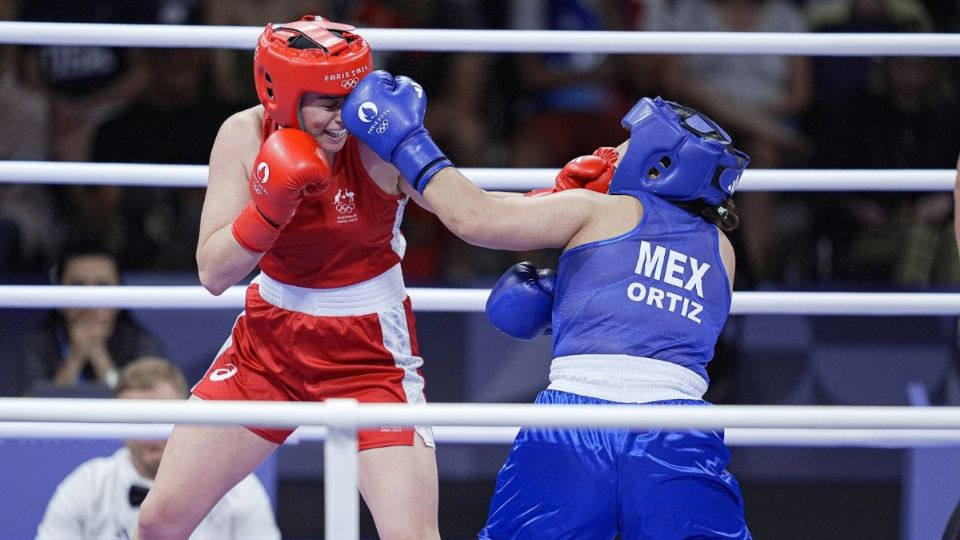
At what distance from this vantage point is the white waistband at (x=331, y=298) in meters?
2.52

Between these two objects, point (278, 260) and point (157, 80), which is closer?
point (278, 260)

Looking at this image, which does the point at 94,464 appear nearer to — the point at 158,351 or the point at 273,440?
the point at 158,351

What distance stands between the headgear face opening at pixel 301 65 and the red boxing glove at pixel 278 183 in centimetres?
7

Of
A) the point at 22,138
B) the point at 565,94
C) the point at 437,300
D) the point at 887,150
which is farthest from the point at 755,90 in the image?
the point at 22,138

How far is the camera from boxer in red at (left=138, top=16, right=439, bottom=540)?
2.37m

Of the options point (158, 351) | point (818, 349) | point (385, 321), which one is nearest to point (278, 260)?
point (385, 321)

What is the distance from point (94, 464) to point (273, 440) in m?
1.31

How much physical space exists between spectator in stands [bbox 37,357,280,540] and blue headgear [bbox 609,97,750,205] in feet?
5.08

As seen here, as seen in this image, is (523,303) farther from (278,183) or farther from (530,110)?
(530,110)

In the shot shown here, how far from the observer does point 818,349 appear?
181 inches

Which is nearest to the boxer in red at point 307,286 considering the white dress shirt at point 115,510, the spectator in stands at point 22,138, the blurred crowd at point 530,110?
the white dress shirt at point 115,510

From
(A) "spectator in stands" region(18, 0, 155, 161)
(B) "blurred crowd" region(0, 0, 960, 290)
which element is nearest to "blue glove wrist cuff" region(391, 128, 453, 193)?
(B) "blurred crowd" region(0, 0, 960, 290)

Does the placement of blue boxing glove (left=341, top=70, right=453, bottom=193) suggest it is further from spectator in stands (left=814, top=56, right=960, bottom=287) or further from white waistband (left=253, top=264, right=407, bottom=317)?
spectator in stands (left=814, top=56, right=960, bottom=287)

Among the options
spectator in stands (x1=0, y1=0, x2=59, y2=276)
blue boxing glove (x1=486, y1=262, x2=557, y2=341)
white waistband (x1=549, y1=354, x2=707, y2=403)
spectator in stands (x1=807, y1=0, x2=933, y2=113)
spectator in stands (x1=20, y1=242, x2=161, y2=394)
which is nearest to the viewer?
white waistband (x1=549, y1=354, x2=707, y2=403)
